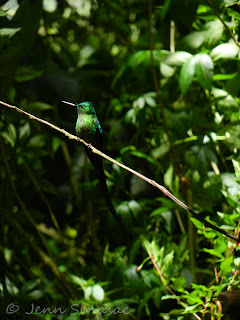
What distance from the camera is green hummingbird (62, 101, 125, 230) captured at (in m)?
0.94

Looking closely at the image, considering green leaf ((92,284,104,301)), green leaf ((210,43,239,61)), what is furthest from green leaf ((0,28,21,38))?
green leaf ((92,284,104,301))

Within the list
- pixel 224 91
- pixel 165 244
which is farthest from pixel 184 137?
pixel 165 244

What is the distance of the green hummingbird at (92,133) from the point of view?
0.94 m

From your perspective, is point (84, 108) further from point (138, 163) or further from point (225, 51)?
point (138, 163)

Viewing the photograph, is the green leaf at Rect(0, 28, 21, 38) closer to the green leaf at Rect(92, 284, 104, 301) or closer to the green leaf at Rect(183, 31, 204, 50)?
the green leaf at Rect(183, 31, 204, 50)

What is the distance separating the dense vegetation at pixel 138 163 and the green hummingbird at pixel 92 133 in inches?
13.4

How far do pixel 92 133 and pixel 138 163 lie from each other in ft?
2.44

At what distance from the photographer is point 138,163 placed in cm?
175

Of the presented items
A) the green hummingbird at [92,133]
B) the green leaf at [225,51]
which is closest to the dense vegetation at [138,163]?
the green leaf at [225,51]

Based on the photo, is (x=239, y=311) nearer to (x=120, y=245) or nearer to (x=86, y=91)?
(x=120, y=245)

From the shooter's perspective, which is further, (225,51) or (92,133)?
(225,51)

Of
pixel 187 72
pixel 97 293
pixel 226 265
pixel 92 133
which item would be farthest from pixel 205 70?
pixel 97 293

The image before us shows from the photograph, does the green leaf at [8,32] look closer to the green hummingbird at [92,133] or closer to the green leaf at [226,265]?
the green hummingbird at [92,133]

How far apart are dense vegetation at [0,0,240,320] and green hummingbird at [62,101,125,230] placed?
1.12 ft
